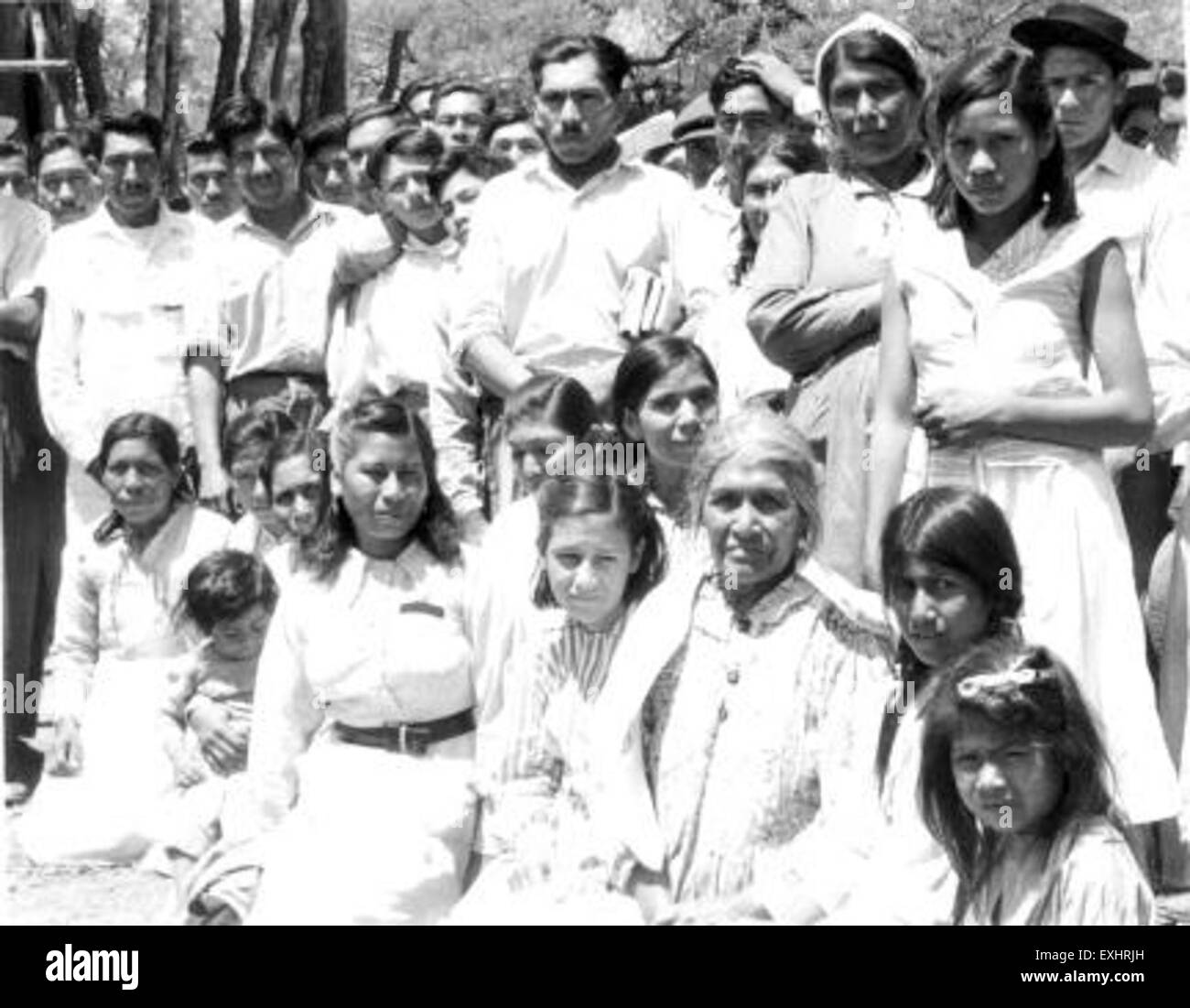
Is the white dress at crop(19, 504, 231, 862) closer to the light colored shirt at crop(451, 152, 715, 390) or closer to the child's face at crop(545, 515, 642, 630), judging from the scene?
the light colored shirt at crop(451, 152, 715, 390)

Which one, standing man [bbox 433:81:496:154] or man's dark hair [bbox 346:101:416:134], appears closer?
man's dark hair [bbox 346:101:416:134]

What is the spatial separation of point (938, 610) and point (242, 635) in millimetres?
1765

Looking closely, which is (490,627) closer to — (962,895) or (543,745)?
(543,745)

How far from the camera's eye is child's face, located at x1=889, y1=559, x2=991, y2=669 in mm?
3822

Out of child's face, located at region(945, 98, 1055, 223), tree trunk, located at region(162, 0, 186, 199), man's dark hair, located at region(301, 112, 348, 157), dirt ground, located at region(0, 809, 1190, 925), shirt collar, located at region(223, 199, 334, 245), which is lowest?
dirt ground, located at region(0, 809, 1190, 925)

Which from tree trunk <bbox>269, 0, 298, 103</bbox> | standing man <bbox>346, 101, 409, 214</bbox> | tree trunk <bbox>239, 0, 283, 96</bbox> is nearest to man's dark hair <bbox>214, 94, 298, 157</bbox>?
standing man <bbox>346, 101, 409, 214</bbox>

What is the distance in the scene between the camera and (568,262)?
17.2 feet

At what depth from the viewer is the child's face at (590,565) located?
4.17m

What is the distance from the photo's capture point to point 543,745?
4.22 meters

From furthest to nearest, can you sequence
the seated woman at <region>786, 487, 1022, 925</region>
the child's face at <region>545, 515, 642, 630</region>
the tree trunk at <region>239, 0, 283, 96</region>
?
the tree trunk at <region>239, 0, 283, 96</region>, the child's face at <region>545, 515, 642, 630</region>, the seated woman at <region>786, 487, 1022, 925</region>

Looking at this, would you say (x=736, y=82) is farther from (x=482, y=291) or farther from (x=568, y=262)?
(x=482, y=291)

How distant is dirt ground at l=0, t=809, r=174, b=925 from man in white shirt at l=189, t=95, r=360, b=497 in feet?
3.77

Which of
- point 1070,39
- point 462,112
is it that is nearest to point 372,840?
point 1070,39

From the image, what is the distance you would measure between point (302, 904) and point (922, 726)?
1.08 meters
